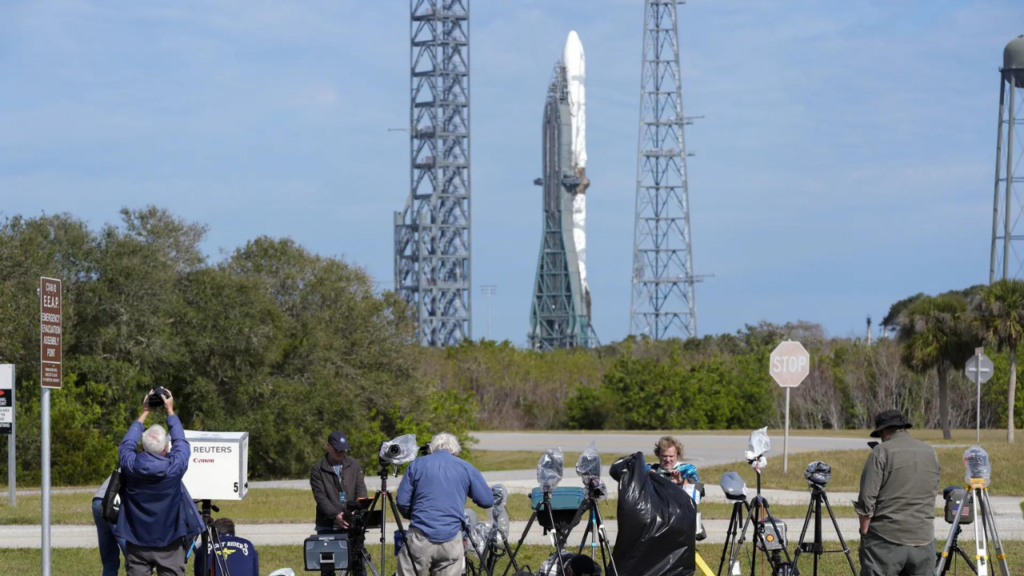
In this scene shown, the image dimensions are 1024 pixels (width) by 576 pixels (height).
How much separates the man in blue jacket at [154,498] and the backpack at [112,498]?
2.2 inches

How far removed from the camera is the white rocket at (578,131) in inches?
3895

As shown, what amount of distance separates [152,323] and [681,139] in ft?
169

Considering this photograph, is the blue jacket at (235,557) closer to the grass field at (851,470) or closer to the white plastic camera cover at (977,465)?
the white plastic camera cover at (977,465)

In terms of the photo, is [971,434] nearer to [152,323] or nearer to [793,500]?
[793,500]

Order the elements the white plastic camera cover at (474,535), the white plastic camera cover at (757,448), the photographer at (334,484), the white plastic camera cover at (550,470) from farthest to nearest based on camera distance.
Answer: the photographer at (334,484)
the white plastic camera cover at (757,448)
the white plastic camera cover at (474,535)
the white plastic camera cover at (550,470)

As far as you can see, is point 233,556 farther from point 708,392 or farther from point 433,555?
point 708,392

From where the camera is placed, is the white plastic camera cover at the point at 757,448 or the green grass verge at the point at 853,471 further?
the green grass verge at the point at 853,471

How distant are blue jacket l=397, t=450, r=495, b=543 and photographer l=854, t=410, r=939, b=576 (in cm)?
289

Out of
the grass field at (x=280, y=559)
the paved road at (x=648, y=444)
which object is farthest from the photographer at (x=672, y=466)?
the paved road at (x=648, y=444)

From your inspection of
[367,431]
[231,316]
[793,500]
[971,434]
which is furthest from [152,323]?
[971,434]

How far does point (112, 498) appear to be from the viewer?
9070 millimetres

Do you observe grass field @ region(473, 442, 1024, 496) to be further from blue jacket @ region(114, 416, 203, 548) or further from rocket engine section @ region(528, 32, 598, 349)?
rocket engine section @ region(528, 32, 598, 349)

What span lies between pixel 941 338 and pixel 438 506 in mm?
29330

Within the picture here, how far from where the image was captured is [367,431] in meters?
35.1
